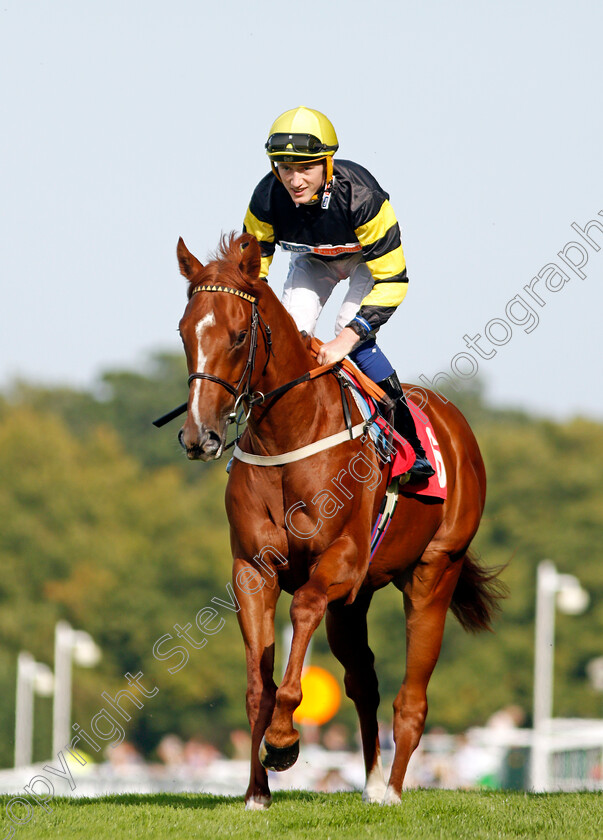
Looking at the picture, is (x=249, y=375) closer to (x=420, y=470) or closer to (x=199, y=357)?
(x=199, y=357)

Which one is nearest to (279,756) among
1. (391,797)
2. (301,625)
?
(301,625)

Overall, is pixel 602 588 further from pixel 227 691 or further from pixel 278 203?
pixel 278 203

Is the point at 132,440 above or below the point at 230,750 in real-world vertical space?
below

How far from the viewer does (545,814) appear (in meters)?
6.64

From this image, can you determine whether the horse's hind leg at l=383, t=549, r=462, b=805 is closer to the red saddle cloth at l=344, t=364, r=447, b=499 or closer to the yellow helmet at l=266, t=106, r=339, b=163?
the red saddle cloth at l=344, t=364, r=447, b=499

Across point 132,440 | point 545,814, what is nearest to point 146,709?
point 132,440

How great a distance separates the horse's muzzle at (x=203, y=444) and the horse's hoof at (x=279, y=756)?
1398 mm

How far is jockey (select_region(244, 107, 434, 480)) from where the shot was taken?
669 cm

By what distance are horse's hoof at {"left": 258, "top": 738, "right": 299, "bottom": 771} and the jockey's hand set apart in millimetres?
2148

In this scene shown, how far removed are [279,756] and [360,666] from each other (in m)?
2.44

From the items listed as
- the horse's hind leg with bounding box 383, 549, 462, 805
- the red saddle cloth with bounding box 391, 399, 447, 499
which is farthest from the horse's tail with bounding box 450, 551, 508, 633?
the red saddle cloth with bounding box 391, 399, 447, 499

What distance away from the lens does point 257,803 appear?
6.71 m

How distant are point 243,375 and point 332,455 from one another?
792 mm

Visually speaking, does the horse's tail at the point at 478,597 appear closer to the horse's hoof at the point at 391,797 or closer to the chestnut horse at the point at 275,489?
the chestnut horse at the point at 275,489
